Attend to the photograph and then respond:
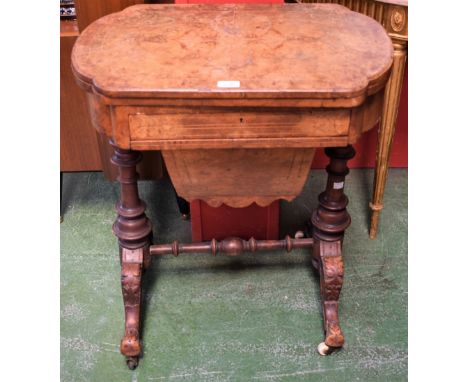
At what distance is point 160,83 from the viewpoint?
1454 millimetres

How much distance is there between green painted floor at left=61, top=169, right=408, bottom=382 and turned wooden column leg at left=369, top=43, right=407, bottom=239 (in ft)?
0.51

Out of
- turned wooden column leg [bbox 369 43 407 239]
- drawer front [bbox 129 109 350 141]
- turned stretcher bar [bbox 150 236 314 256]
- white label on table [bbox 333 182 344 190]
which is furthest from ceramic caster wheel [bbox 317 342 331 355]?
drawer front [bbox 129 109 350 141]

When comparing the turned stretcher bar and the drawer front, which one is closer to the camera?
the drawer front

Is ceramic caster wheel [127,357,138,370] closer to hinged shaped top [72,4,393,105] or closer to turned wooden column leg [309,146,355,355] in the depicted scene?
turned wooden column leg [309,146,355,355]

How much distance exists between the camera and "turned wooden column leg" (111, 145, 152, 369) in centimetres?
189

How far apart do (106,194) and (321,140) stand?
1.55 meters

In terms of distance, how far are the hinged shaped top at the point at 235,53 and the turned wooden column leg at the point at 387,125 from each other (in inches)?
12.8

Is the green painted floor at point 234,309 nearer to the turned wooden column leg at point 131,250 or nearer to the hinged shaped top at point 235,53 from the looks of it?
the turned wooden column leg at point 131,250

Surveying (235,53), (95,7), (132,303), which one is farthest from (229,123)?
(95,7)

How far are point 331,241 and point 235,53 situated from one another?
79cm

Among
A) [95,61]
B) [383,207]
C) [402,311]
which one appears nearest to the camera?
[95,61]

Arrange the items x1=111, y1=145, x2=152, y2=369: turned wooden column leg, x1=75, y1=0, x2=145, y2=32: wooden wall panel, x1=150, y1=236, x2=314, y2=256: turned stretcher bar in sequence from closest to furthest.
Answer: x1=111, y1=145, x2=152, y2=369: turned wooden column leg < x1=150, y1=236, x2=314, y2=256: turned stretcher bar < x1=75, y1=0, x2=145, y2=32: wooden wall panel

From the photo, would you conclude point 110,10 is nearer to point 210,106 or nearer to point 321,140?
point 210,106

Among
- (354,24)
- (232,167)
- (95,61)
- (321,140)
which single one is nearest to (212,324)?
(232,167)
